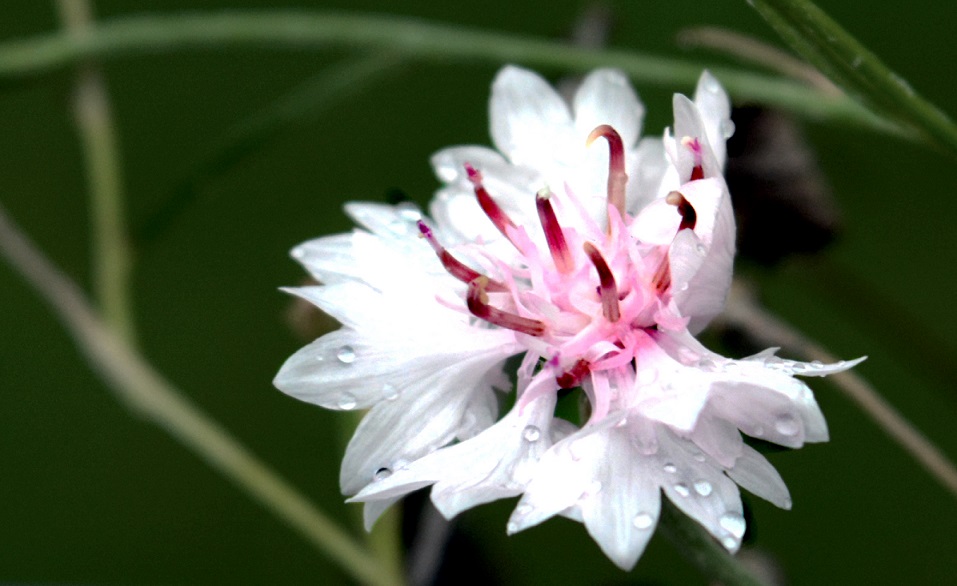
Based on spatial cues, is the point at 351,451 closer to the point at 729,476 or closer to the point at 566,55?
the point at 729,476

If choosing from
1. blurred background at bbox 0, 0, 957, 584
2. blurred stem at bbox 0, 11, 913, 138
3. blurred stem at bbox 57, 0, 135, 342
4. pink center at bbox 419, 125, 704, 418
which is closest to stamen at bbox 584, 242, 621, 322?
pink center at bbox 419, 125, 704, 418

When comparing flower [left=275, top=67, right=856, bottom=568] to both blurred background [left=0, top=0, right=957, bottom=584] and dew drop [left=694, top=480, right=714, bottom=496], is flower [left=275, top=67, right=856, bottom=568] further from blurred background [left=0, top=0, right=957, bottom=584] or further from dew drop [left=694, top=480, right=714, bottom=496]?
blurred background [left=0, top=0, right=957, bottom=584]

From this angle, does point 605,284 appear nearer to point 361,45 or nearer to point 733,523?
point 733,523

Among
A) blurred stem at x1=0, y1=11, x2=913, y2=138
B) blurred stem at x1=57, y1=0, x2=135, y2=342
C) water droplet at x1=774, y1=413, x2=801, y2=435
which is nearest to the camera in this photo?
water droplet at x1=774, y1=413, x2=801, y2=435

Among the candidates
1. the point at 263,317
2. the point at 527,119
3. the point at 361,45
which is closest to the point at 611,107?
the point at 527,119

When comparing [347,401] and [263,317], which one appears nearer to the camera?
[347,401]

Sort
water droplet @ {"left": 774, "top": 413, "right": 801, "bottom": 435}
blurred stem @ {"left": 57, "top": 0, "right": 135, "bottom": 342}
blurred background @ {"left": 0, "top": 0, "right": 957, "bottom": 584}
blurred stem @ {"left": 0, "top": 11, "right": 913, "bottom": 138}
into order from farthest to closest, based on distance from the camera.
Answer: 1. blurred background @ {"left": 0, "top": 0, "right": 957, "bottom": 584}
2. blurred stem @ {"left": 57, "top": 0, "right": 135, "bottom": 342}
3. blurred stem @ {"left": 0, "top": 11, "right": 913, "bottom": 138}
4. water droplet @ {"left": 774, "top": 413, "right": 801, "bottom": 435}

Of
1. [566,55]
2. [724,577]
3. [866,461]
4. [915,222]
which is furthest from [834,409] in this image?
[724,577]
